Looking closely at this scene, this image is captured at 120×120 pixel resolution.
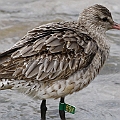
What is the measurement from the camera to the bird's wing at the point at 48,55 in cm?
724

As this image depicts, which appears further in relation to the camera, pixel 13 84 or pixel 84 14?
pixel 84 14

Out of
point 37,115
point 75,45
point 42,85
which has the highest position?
point 75,45

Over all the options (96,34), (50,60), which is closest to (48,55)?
(50,60)

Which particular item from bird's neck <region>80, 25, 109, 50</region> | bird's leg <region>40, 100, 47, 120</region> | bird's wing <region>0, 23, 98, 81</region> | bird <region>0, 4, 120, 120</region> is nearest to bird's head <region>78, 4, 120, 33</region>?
bird's neck <region>80, 25, 109, 50</region>

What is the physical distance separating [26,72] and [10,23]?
4.40 m

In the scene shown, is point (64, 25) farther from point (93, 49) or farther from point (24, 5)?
point (24, 5)

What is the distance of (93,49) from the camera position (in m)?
7.56

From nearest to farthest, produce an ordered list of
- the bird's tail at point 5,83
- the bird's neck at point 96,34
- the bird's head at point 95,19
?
the bird's tail at point 5,83, the bird's neck at point 96,34, the bird's head at point 95,19

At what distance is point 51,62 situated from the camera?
7328 mm

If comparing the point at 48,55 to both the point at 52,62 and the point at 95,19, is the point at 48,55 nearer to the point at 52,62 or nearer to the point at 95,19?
the point at 52,62

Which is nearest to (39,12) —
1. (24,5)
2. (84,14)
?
(24,5)

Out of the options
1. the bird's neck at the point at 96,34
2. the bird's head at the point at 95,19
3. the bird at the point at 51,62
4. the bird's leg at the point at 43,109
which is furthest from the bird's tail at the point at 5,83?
the bird's head at the point at 95,19

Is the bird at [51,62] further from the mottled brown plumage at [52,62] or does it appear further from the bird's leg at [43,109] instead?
the bird's leg at [43,109]

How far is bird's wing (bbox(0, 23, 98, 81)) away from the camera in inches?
285
